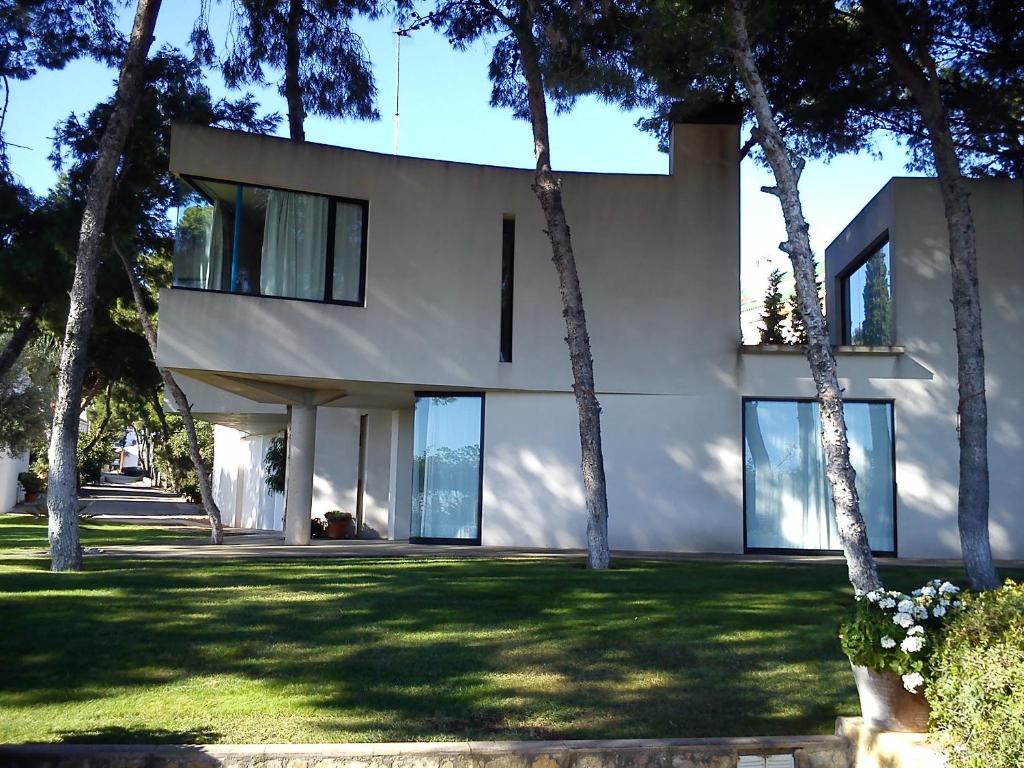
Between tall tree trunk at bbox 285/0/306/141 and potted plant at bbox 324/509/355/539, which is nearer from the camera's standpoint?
tall tree trunk at bbox 285/0/306/141

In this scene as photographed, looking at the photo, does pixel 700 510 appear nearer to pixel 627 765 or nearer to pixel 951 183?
pixel 951 183

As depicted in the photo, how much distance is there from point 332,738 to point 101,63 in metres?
13.8

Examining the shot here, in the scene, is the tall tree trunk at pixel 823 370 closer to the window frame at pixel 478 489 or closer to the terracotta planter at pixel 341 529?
the window frame at pixel 478 489

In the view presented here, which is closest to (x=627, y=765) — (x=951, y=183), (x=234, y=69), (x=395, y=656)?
(x=395, y=656)

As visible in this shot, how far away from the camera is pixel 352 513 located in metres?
20.5

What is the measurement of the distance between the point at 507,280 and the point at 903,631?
1199 cm

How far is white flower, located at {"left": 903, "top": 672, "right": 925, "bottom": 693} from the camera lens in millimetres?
4974

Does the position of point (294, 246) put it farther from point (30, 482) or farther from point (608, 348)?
point (30, 482)

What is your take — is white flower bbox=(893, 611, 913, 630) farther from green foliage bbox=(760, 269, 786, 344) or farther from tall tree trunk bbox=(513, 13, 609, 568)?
green foliage bbox=(760, 269, 786, 344)

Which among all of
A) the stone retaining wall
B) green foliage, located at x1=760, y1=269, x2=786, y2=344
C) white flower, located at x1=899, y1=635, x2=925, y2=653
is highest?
green foliage, located at x1=760, y1=269, x2=786, y2=344

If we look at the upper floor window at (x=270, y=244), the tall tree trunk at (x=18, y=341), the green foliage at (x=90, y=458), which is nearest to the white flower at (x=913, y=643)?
the upper floor window at (x=270, y=244)

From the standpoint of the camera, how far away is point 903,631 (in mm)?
5172

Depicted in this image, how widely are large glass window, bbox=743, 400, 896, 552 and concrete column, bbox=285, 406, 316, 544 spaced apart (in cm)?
744

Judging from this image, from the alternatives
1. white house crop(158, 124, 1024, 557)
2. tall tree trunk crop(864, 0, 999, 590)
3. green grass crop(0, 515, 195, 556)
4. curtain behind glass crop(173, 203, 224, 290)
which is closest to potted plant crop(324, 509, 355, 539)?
green grass crop(0, 515, 195, 556)
